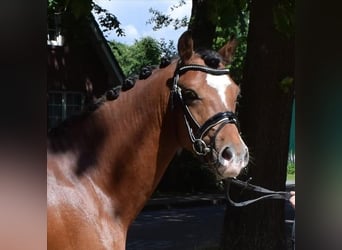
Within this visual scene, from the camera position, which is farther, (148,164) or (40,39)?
(148,164)

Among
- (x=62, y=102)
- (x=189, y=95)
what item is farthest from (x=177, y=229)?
(x=189, y=95)

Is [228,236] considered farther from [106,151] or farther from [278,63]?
[106,151]

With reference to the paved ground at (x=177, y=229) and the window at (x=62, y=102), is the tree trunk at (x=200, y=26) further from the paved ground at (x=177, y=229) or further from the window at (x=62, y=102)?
the window at (x=62, y=102)

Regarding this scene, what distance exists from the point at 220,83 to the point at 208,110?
0.61ft

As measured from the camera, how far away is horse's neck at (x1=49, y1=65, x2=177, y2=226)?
3.82 metres

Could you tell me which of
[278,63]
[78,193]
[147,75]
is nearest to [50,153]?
[78,193]

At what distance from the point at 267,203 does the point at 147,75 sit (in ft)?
12.9

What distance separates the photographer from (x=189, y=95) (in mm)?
3887

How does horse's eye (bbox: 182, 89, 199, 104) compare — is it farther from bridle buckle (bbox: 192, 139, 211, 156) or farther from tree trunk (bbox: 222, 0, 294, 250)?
tree trunk (bbox: 222, 0, 294, 250)

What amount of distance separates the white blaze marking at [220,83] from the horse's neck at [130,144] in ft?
0.97

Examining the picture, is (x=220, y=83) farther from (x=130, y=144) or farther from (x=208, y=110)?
(x=130, y=144)

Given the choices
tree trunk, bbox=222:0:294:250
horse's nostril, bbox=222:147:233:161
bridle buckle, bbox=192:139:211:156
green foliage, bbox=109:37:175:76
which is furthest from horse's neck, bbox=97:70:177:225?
green foliage, bbox=109:37:175:76

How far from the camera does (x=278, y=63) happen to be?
24.5 ft

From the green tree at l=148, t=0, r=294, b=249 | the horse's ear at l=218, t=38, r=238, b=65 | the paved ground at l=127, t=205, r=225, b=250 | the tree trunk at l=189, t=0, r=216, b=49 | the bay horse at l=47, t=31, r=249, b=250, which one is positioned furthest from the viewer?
the paved ground at l=127, t=205, r=225, b=250
